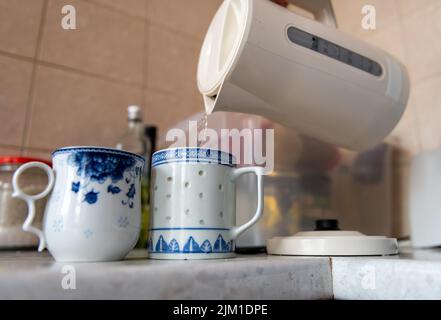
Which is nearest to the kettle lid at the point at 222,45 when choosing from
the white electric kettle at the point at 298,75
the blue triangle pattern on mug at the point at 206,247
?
the white electric kettle at the point at 298,75

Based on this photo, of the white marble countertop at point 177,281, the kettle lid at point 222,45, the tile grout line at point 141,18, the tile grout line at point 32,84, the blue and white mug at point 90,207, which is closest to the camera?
the white marble countertop at point 177,281

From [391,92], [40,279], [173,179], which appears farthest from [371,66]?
[40,279]

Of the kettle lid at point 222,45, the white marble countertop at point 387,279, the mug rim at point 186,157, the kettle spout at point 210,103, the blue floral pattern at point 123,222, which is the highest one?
the kettle lid at point 222,45

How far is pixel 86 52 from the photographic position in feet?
2.85

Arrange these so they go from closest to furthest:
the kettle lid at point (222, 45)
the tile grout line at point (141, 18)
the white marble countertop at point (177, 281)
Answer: the white marble countertop at point (177, 281) → the kettle lid at point (222, 45) → the tile grout line at point (141, 18)

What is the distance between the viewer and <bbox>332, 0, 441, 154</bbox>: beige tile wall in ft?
2.54

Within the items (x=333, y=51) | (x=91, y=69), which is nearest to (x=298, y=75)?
(x=333, y=51)

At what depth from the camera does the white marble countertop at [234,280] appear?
270mm

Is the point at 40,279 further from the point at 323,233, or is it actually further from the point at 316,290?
the point at 323,233

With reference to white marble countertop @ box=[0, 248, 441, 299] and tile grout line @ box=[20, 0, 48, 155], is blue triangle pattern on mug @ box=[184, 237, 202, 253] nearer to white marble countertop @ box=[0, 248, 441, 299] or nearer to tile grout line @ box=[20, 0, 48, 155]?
white marble countertop @ box=[0, 248, 441, 299]

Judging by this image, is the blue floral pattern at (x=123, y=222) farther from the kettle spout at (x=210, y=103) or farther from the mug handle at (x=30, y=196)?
the kettle spout at (x=210, y=103)

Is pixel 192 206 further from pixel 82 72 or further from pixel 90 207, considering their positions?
pixel 82 72

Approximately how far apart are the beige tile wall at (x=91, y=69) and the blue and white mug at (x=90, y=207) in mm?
430

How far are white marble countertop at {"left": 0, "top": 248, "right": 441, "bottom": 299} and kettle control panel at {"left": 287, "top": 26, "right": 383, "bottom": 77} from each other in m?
Answer: 0.30
